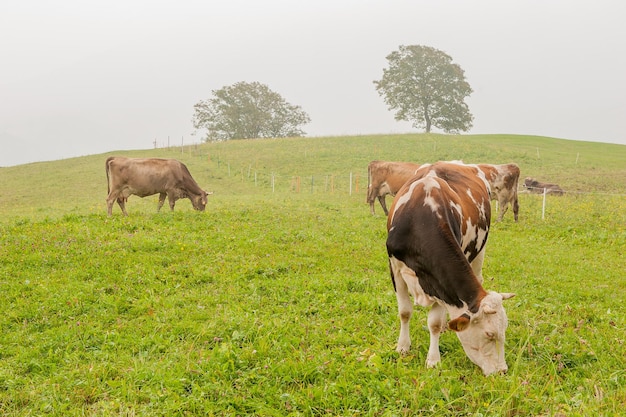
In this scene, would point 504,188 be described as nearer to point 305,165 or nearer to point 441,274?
point 441,274

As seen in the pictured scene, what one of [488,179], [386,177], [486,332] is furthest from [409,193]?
[386,177]

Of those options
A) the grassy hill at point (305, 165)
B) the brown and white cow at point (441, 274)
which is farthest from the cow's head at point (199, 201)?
the brown and white cow at point (441, 274)

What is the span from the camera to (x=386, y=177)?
16.8 meters

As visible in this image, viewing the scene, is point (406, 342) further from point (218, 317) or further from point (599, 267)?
point (599, 267)

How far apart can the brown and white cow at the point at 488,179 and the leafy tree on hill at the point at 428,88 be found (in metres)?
43.1

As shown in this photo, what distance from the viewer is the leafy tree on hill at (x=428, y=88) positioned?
56438mm

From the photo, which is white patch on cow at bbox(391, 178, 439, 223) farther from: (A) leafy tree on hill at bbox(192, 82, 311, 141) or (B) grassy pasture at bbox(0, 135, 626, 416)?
(A) leafy tree on hill at bbox(192, 82, 311, 141)

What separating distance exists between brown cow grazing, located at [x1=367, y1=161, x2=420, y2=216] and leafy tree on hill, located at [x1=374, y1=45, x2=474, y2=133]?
43.0m

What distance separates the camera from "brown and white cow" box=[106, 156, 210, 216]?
1409 centimetres

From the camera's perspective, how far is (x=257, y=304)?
6434 mm

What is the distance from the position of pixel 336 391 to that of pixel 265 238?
682 centimetres

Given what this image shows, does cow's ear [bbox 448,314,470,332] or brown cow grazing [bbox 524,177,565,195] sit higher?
brown cow grazing [bbox 524,177,565,195]

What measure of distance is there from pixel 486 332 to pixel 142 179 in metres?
13.0

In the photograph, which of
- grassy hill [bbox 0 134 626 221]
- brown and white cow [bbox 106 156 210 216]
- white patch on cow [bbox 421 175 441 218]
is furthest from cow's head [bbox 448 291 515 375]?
grassy hill [bbox 0 134 626 221]
